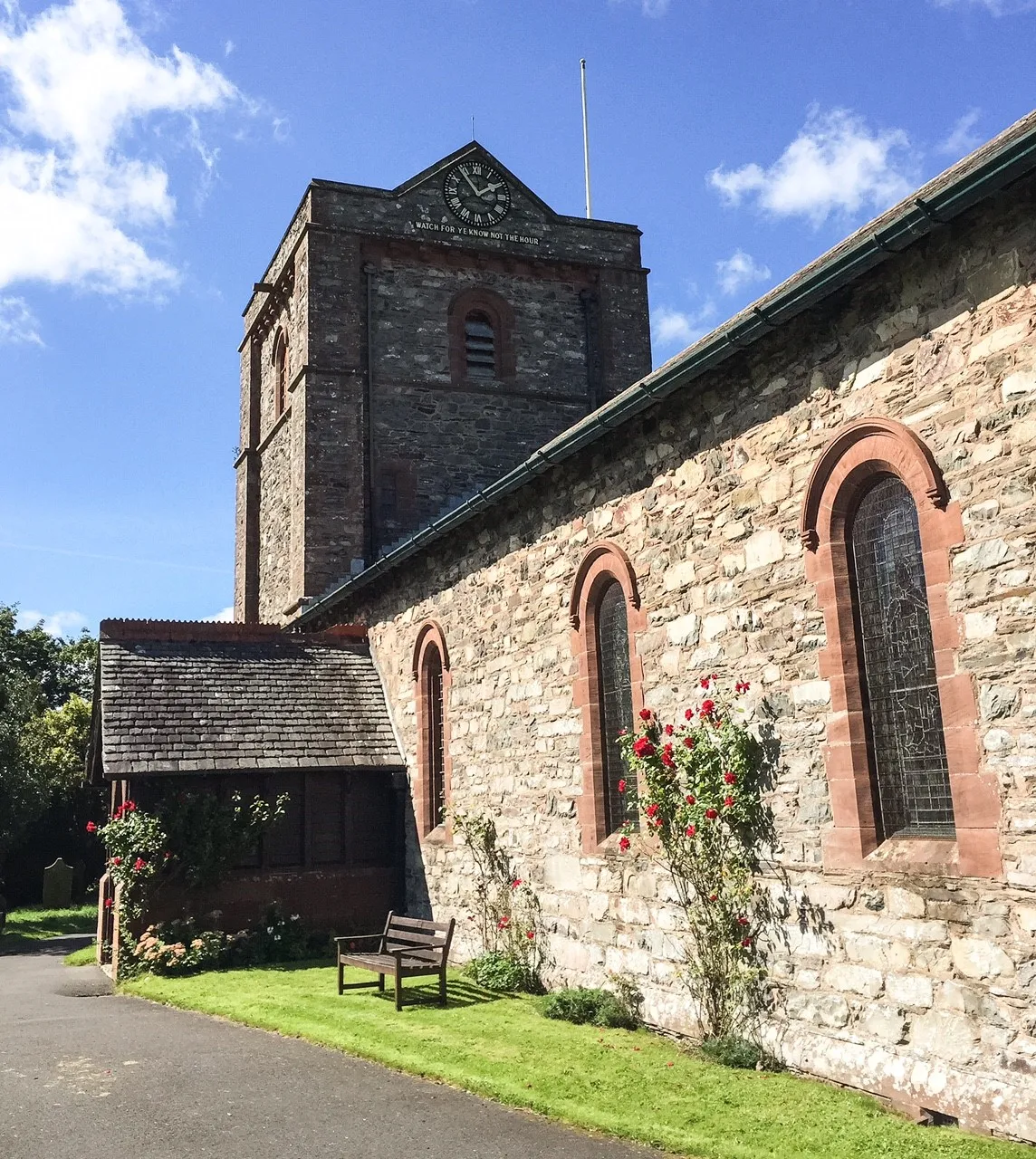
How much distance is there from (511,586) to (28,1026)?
672 centimetres

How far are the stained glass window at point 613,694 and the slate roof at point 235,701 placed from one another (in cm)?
583

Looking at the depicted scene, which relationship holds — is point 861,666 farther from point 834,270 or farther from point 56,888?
point 56,888

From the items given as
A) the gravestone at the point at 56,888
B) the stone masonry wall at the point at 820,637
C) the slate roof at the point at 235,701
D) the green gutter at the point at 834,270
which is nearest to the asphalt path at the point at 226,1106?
the stone masonry wall at the point at 820,637

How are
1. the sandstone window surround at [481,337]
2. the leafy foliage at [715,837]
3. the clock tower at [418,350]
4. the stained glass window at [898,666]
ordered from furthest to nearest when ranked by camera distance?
the sandstone window surround at [481,337] → the clock tower at [418,350] → the leafy foliage at [715,837] → the stained glass window at [898,666]

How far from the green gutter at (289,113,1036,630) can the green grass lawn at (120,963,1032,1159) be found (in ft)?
17.6

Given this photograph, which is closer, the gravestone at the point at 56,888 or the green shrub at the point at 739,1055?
the green shrub at the point at 739,1055

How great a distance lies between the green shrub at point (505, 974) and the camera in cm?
1137

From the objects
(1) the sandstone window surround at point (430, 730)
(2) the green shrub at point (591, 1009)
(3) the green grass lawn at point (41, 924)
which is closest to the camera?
(2) the green shrub at point (591, 1009)

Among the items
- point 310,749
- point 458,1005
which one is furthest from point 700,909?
point 310,749

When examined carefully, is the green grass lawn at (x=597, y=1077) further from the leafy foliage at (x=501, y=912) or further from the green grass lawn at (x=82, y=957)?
the green grass lawn at (x=82, y=957)

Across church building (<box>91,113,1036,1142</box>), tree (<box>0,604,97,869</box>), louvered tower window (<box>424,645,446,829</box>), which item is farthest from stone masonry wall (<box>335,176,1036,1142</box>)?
tree (<box>0,604,97,869</box>)

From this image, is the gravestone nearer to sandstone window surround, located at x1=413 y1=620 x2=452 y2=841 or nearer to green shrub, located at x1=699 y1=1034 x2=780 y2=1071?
sandstone window surround, located at x1=413 y1=620 x2=452 y2=841

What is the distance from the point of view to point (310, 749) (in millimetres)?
15547

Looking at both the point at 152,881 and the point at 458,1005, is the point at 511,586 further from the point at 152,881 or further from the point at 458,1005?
the point at 152,881
